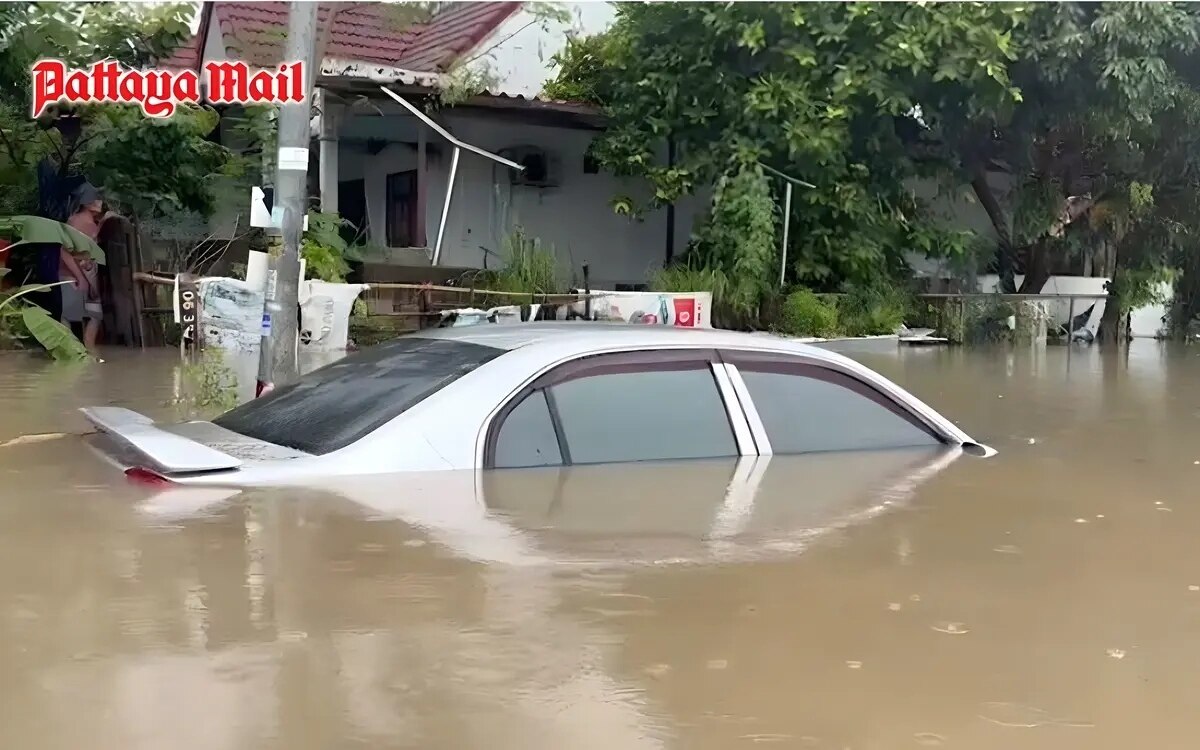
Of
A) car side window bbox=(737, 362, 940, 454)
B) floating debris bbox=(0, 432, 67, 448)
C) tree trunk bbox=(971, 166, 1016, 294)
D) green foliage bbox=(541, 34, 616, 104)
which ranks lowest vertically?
floating debris bbox=(0, 432, 67, 448)

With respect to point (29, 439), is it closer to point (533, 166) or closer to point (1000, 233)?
point (533, 166)

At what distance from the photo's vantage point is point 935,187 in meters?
18.9

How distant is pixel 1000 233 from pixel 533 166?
8093 mm

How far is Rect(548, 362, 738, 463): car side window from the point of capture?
182 inches

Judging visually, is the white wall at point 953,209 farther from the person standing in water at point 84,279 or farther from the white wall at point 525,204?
the person standing in water at point 84,279

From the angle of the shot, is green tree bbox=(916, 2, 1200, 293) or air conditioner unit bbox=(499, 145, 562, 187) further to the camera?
air conditioner unit bbox=(499, 145, 562, 187)

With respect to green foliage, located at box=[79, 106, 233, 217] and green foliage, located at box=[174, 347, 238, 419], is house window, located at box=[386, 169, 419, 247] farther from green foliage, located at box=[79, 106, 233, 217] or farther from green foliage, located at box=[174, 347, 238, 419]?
green foliage, located at box=[174, 347, 238, 419]

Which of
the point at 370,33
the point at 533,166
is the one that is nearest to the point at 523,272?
the point at 533,166

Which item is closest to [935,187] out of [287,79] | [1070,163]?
[1070,163]

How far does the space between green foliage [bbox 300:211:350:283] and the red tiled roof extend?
3230 millimetres

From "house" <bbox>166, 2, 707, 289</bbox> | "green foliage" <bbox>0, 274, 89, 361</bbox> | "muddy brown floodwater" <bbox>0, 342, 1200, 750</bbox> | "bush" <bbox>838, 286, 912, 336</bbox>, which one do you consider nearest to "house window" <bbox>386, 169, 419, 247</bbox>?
"house" <bbox>166, 2, 707, 289</bbox>

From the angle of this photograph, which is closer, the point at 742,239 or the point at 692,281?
the point at 692,281

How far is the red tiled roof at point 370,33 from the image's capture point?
53.6ft
